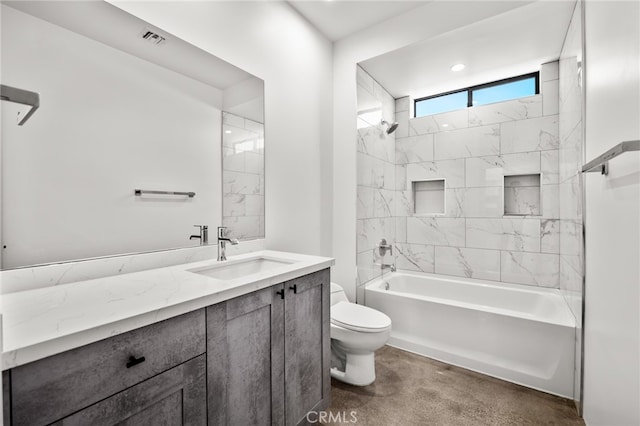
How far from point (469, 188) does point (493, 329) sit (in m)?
1.56

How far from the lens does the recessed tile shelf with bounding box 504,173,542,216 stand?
2.92m

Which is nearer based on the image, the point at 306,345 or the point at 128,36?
the point at 128,36

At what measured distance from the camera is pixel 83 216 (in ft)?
4.08

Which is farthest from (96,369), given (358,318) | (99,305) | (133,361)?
(358,318)

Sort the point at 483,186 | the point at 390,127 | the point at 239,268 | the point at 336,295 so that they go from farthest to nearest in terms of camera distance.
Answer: the point at 390,127, the point at 483,186, the point at 336,295, the point at 239,268

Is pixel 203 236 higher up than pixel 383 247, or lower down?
higher up

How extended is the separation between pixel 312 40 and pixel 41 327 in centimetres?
267

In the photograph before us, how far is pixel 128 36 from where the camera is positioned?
1.39 meters

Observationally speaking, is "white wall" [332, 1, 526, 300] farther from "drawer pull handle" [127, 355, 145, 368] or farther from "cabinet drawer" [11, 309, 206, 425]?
"drawer pull handle" [127, 355, 145, 368]

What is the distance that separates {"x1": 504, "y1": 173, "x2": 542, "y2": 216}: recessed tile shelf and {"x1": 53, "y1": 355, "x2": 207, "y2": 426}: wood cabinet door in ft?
10.4

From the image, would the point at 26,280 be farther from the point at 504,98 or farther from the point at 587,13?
the point at 504,98

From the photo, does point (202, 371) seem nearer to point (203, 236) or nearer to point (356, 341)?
point (203, 236)

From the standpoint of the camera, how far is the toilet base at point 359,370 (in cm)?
204

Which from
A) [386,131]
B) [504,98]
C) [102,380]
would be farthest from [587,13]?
[102,380]
